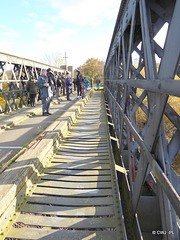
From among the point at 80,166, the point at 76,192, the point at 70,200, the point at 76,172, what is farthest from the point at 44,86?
the point at 70,200

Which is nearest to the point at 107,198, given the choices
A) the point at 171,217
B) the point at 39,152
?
the point at 171,217

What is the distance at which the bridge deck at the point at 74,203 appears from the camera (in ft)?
6.48

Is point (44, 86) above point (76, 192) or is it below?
above

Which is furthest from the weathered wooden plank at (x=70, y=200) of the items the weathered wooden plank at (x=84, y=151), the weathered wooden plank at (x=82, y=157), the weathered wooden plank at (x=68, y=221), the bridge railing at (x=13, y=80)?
the bridge railing at (x=13, y=80)

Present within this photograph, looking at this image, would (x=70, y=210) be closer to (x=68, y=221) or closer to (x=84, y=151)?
(x=68, y=221)

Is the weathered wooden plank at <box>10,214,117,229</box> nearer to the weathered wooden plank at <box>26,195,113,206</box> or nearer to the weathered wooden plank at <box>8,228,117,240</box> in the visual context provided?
the weathered wooden plank at <box>8,228,117,240</box>

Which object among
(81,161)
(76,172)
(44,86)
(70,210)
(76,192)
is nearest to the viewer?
(70,210)

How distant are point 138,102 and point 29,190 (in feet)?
6.78

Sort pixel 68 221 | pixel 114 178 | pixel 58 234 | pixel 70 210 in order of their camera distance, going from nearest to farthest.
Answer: pixel 58 234 < pixel 68 221 < pixel 70 210 < pixel 114 178

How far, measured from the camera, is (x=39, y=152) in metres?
3.25

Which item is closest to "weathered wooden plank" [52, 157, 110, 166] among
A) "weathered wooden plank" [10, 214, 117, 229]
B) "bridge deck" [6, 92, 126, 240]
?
"bridge deck" [6, 92, 126, 240]

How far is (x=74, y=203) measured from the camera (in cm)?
241

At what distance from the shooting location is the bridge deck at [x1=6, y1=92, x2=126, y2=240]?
1976 mm

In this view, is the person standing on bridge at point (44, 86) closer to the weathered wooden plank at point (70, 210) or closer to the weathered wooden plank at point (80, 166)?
the weathered wooden plank at point (80, 166)
